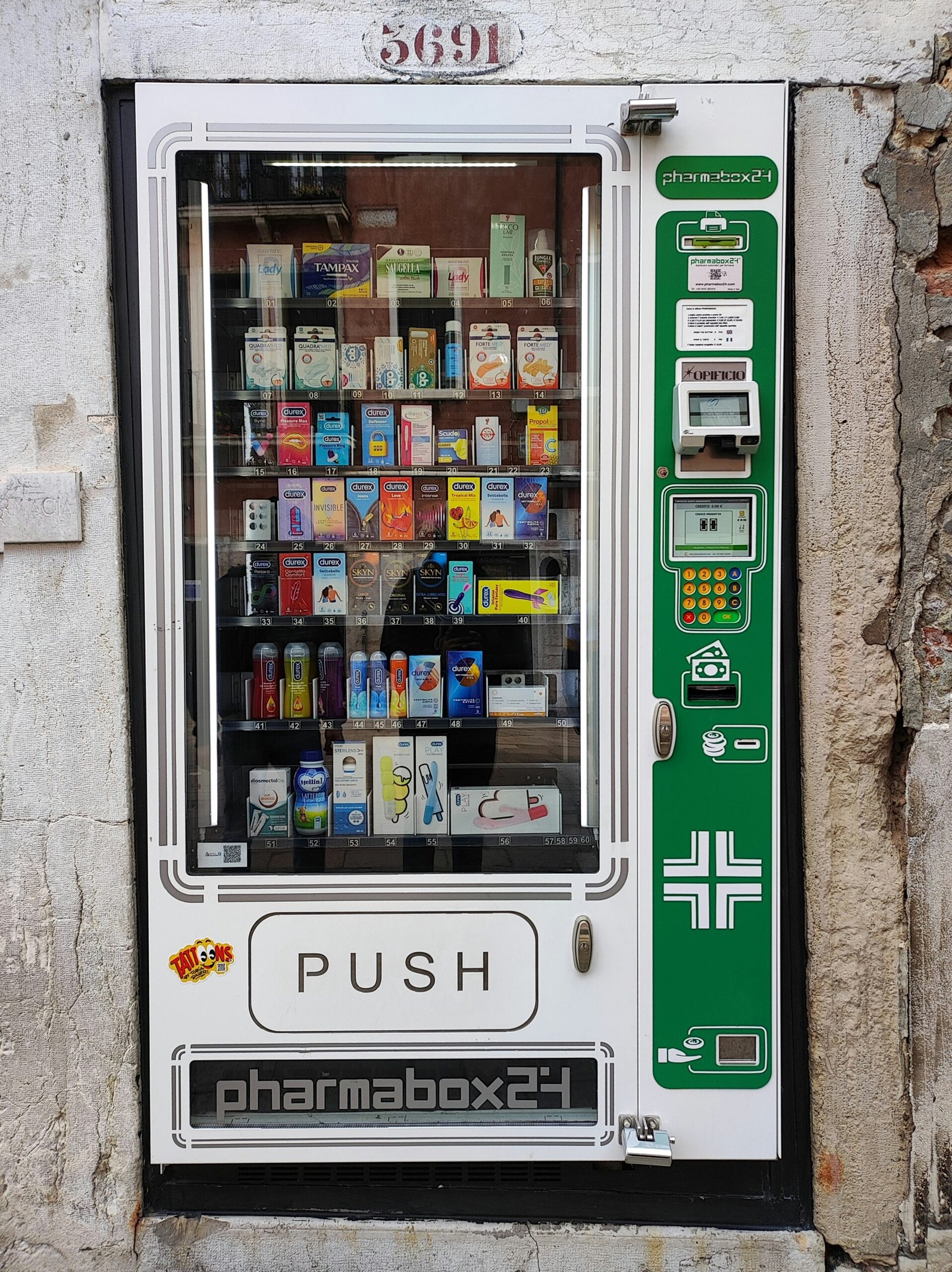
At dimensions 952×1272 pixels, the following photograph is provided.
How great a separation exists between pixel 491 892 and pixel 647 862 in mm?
404

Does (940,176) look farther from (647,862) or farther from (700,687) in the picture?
(647,862)

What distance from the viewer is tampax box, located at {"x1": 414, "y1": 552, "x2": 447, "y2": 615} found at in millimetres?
2236

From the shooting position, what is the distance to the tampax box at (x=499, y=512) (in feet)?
7.35

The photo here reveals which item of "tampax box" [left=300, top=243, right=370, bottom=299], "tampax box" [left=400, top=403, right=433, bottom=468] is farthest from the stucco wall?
"tampax box" [left=400, top=403, right=433, bottom=468]

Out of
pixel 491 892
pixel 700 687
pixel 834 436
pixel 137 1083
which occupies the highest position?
pixel 834 436

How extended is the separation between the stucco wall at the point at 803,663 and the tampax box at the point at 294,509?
0.42m

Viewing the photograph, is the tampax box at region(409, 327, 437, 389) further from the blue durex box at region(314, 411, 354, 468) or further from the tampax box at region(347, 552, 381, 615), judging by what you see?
the tampax box at region(347, 552, 381, 615)

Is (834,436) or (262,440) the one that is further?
(262,440)

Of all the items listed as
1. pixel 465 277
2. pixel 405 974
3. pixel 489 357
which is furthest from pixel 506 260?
pixel 405 974

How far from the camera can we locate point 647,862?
2016mm

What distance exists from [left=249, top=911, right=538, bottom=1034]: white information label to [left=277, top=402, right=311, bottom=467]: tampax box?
122 cm

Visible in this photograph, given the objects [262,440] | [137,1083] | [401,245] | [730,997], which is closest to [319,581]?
[262,440]

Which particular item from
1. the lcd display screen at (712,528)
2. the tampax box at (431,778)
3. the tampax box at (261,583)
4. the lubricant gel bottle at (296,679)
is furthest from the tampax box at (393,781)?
the lcd display screen at (712,528)

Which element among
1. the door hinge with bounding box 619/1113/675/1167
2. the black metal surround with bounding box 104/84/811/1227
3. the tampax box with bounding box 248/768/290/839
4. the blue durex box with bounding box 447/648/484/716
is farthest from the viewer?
the blue durex box with bounding box 447/648/484/716
